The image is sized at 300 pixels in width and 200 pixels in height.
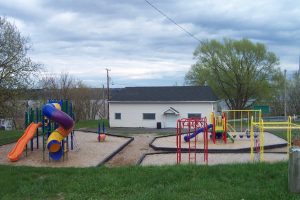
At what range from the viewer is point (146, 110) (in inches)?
1625

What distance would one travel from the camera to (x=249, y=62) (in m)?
49.6

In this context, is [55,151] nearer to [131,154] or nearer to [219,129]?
[131,154]

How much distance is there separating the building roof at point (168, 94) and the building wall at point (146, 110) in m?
0.54

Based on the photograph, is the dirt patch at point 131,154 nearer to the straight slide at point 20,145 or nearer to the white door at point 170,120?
the straight slide at point 20,145

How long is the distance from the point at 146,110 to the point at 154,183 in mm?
33939

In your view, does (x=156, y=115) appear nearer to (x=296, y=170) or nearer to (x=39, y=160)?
(x=39, y=160)

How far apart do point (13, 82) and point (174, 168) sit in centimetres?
1450

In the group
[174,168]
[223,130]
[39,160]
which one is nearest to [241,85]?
[223,130]

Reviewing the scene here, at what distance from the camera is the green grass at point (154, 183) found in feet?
21.3

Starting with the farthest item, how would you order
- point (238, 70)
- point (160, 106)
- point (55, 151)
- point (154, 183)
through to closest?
1. point (238, 70)
2. point (160, 106)
3. point (55, 151)
4. point (154, 183)

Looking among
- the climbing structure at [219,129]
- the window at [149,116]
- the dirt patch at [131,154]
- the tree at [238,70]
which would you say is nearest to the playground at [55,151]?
the dirt patch at [131,154]

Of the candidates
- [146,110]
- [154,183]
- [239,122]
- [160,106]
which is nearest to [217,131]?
[154,183]

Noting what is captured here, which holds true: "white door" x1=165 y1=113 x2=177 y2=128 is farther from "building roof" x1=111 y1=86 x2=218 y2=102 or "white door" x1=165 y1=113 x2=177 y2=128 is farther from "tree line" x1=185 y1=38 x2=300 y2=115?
"tree line" x1=185 y1=38 x2=300 y2=115

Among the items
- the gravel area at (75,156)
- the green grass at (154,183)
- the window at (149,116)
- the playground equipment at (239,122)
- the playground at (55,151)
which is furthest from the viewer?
the window at (149,116)
